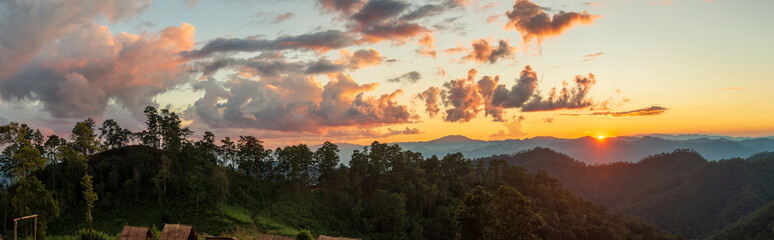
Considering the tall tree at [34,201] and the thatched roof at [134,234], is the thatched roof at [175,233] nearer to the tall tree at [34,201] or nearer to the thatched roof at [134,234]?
the thatched roof at [134,234]

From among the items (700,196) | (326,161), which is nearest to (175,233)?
(326,161)

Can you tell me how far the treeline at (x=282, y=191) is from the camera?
3909 cm

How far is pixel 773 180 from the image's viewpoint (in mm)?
178500

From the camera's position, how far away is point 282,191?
81.6 m

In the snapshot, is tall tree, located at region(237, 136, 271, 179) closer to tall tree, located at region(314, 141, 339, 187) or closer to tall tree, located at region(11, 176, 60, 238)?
tall tree, located at region(314, 141, 339, 187)

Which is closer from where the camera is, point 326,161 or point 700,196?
point 326,161

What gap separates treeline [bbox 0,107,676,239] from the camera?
128 feet

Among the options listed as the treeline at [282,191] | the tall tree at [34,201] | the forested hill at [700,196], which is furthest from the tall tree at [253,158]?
the forested hill at [700,196]

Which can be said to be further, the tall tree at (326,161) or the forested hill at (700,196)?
the forested hill at (700,196)

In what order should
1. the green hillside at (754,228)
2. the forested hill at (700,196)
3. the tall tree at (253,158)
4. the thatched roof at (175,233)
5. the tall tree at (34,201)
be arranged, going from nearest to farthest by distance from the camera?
the thatched roof at (175,233)
the tall tree at (34,201)
the tall tree at (253,158)
the green hillside at (754,228)
the forested hill at (700,196)

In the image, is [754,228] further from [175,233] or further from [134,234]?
[134,234]

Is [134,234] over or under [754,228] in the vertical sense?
over

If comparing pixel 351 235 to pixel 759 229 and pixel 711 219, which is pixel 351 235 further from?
pixel 711 219

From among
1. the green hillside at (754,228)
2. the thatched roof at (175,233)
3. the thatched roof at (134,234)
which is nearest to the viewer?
the thatched roof at (175,233)
